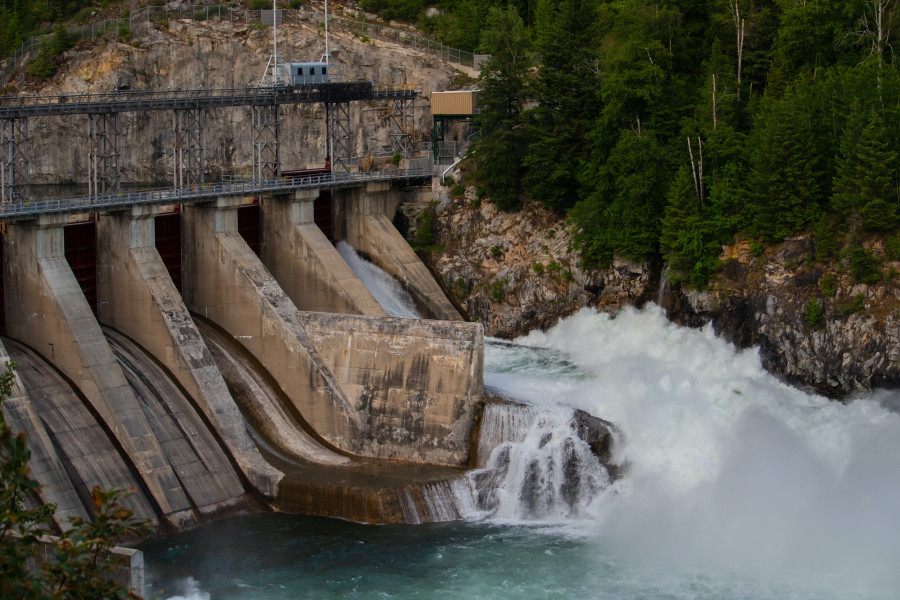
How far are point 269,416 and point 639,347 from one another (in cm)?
1666

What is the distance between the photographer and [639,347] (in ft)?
161

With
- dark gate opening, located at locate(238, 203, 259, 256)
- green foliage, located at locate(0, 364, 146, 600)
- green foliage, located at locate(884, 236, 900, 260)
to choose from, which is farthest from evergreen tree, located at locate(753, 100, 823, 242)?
green foliage, located at locate(0, 364, 146, 600)

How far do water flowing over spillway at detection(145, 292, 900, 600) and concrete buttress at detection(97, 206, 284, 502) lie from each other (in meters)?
1.96

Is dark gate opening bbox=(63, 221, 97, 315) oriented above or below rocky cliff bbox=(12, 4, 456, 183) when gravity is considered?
below

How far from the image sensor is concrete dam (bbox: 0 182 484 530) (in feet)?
120

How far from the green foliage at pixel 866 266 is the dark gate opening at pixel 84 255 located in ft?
94.6

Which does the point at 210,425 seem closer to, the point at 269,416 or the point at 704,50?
the point at 269,416

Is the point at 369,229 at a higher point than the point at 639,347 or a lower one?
higher

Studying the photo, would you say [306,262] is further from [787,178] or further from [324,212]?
[787,178]

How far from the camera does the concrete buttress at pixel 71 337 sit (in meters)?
36.5

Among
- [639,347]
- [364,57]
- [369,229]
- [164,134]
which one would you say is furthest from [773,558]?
[164,134]

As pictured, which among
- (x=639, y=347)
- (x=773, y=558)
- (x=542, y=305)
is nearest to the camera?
(x=773, y=558)

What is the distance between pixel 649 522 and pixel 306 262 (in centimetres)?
2028

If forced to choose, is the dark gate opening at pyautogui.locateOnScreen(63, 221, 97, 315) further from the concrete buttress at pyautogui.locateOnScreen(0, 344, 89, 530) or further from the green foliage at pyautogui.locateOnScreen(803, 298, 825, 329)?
the green foliage at pyautogui.locateOnScreen(803, 298, 825, 329)
